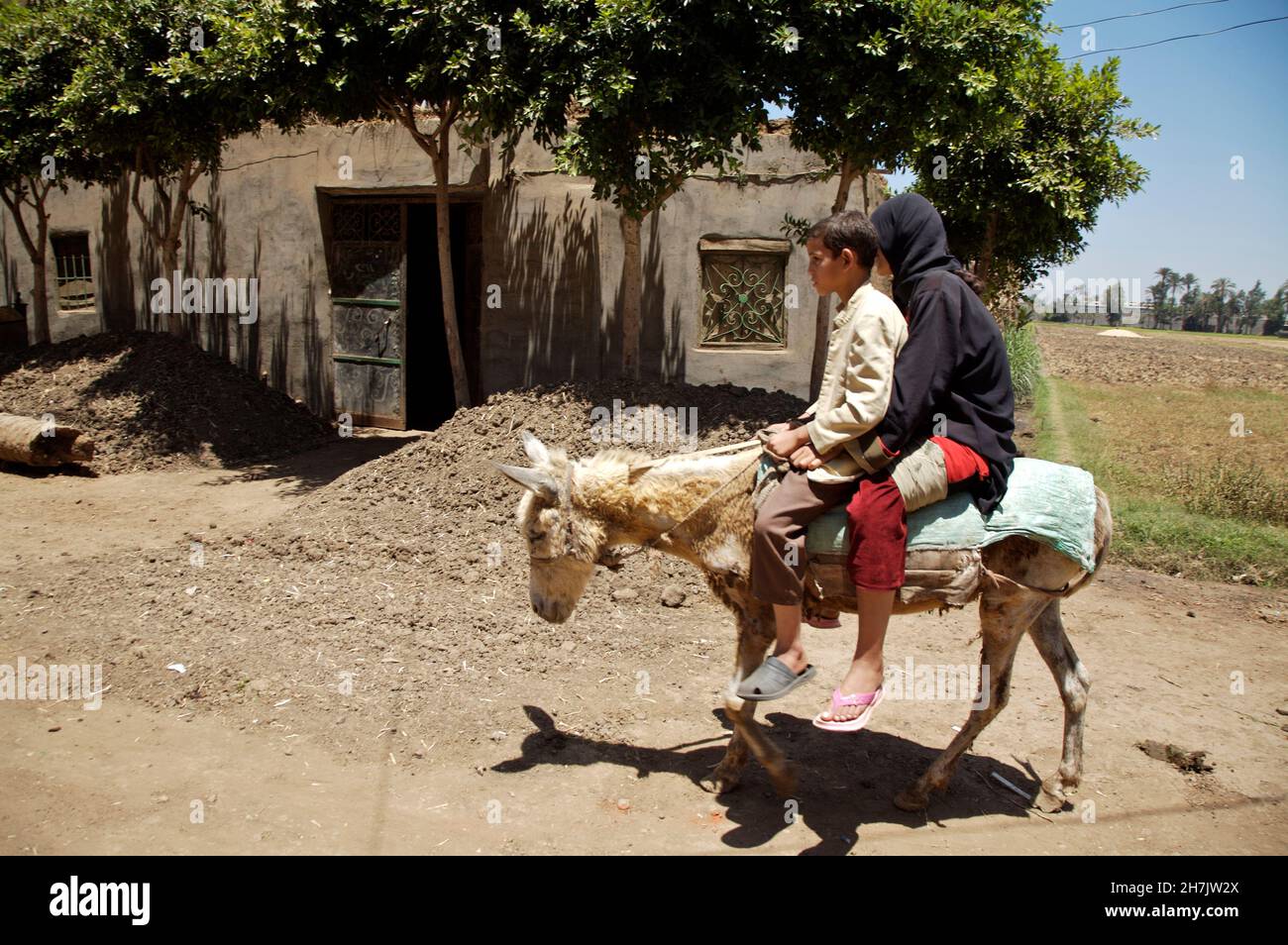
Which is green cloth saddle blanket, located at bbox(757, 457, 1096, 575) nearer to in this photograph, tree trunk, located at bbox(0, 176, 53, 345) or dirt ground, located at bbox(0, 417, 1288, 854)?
dirt ground, located at bbox(0, 417, 1288, 854)

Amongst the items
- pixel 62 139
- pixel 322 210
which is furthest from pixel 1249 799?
pixel 62 139

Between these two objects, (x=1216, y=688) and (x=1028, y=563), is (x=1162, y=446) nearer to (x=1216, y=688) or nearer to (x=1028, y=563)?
(x=1216, y=688)

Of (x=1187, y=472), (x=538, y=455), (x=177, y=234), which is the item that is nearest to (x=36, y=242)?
(x=177, y=234)

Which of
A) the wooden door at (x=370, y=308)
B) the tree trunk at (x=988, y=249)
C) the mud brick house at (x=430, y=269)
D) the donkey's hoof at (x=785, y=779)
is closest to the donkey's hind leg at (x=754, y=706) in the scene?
the donkey's hoof at (x=785, y=779)

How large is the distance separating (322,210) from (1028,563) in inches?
434

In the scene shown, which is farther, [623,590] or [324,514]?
[324,514]

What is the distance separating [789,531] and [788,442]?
15.4 inches

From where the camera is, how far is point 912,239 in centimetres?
372

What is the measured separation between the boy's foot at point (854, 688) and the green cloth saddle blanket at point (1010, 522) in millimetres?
511

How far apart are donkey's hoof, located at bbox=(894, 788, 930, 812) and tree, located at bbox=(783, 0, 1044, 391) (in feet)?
19.3

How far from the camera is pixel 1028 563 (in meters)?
3.91

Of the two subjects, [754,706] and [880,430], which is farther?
[754,706]

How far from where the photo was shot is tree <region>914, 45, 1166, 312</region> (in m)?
9.24

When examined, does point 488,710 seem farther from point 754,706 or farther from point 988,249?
point 988,249
